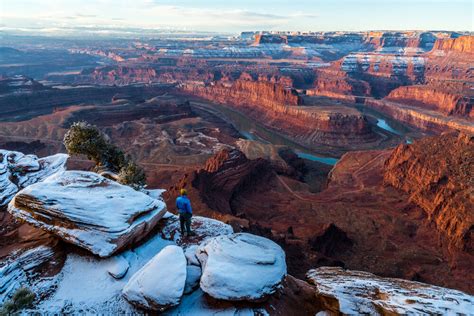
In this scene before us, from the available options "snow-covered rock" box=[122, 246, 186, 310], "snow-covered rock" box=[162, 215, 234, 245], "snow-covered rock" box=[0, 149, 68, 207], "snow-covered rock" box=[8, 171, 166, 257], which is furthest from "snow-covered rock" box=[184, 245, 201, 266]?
"snow-covered rock" box=[0, 149, 68, 207]

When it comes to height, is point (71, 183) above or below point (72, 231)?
above

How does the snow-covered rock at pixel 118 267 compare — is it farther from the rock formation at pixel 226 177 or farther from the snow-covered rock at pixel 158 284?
the rock formation at pixel 226 177

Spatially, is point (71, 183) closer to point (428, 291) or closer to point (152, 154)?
point (428, 291)

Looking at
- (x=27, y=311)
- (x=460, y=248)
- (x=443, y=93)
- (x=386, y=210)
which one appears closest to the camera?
(x=27, y=311)

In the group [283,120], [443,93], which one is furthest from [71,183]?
[443,93]

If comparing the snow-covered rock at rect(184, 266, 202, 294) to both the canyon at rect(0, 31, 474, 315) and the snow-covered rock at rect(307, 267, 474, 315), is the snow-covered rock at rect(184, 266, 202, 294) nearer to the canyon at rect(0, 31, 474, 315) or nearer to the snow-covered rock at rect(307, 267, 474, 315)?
the canyon at rect(0, 31, 474, 315)
